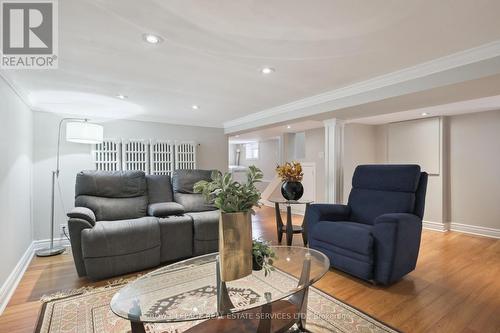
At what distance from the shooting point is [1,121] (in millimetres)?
2146

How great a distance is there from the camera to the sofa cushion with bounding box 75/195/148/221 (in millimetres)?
2998

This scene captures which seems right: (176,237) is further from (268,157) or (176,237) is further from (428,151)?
(268,157)

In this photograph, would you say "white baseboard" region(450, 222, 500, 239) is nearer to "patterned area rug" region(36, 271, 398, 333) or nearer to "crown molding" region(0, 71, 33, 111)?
"patterned area rug" region(36, 271, 398, 333)

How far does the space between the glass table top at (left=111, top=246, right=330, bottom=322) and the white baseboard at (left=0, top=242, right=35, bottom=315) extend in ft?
4.57

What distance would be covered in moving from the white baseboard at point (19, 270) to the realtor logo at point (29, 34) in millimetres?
1911

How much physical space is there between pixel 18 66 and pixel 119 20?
1.40m

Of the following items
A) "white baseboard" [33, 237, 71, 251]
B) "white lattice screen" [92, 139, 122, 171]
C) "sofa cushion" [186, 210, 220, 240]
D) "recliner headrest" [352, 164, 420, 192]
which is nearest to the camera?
"recliner headrest" [352, 164, 420, 192]

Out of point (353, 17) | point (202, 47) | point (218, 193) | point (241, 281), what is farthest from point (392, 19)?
point (241, 281)

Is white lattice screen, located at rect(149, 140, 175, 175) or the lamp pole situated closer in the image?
the lamp pole

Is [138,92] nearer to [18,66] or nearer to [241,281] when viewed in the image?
[18,66]

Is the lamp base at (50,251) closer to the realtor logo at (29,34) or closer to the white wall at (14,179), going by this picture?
the white wall at (14,179)

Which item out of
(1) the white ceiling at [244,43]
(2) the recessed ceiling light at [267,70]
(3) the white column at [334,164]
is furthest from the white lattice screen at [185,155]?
(2) the recessed ceiling light at [267,70]

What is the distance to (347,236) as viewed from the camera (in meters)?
2.50

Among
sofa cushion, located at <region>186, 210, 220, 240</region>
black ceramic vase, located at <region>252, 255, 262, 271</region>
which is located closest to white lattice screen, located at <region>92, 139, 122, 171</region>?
sofa cushion, located at <region>186, 210, 220, 240</region>
